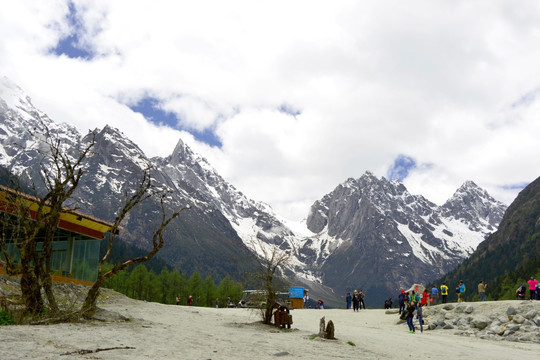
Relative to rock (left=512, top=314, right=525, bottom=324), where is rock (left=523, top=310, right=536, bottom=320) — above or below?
above

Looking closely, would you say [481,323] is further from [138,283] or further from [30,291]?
[138,283]

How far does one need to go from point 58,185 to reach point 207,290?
350ft

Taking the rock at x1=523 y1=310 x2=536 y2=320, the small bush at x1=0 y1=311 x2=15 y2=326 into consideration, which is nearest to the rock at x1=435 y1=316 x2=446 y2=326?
the rock at x1=523 y1=310 x2=536 y2=320

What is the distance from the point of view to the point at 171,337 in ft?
55.3

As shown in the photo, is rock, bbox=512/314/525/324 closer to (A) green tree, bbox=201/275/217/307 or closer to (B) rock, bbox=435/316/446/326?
(B) rock, bbox=435/316/446/326

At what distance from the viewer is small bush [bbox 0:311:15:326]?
1685cm

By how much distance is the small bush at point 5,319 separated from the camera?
16855 mm

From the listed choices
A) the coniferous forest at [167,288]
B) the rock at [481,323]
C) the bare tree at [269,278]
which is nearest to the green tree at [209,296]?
the coniferous forest at [167,288]

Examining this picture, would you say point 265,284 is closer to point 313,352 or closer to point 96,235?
point 313,352

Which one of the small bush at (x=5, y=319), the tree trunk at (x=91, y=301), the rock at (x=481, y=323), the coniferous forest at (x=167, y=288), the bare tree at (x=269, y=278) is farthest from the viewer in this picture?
the coniferous forest at (x=167, y=288)

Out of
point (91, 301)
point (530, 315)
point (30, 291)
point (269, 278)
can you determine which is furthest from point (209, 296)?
point (30, 291)

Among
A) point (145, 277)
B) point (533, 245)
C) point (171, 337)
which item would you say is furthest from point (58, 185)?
point (533, 245)

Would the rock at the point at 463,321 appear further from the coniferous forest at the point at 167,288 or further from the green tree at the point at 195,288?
the green tree at the point at 195,288

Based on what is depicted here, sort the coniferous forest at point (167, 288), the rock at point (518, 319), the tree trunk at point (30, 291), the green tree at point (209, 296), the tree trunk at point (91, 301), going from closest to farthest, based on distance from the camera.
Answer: the tree trunk at point (30, 291) → the tree trunk at point (91, 301) → the rock at point (518, 319) → the coniferous forest at point (167, 288) → the green tree at point (209, 296)
